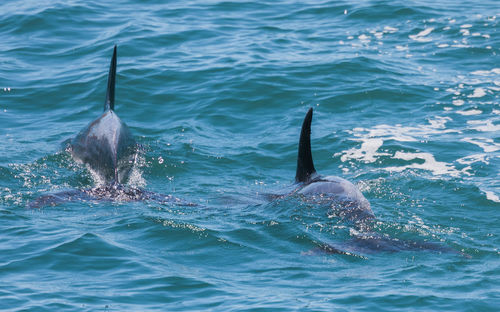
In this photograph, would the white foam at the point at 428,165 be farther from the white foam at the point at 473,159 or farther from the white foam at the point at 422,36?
→ the white foam at the point at 422,36

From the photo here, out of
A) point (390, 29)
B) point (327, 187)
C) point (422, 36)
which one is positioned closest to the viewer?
point (327, 187)

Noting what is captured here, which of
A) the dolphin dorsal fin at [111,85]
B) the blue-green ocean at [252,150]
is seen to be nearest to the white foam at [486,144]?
the blue-green ocean at [252,150]

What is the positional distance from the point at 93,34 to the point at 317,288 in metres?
12.9

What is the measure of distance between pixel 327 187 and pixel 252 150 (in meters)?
3.31

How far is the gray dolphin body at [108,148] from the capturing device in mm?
10844

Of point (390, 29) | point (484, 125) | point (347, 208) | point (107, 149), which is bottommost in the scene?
point (484, 125)

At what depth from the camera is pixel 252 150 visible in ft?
42.0

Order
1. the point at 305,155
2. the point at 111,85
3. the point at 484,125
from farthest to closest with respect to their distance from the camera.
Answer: the point at 484,125, the point at 111,85, the point at 305,155

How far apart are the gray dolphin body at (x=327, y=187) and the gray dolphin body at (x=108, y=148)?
2.56 metres

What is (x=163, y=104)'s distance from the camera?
49.1 ft

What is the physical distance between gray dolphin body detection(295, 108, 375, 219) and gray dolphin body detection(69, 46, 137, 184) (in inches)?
101

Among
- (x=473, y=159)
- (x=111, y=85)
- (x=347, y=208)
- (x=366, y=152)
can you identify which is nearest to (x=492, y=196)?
(x=473, y=159)

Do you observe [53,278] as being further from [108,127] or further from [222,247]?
[108,127]

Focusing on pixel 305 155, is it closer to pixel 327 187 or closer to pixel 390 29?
pixel 327 187
